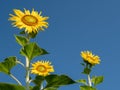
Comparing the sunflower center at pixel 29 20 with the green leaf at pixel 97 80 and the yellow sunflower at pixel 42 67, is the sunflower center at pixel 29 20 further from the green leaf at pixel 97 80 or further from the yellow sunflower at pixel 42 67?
the green leaf at pixel 97 80

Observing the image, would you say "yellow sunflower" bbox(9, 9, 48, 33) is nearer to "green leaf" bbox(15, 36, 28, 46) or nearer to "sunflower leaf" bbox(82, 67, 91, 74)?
"green leaf" bbox(15, 36, 28, 46)

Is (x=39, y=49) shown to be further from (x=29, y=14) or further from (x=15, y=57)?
(x=29, y=14)

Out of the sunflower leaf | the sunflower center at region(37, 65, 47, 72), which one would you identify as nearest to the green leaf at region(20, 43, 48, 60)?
the sunflower center at region(37, 65, 47, 72)

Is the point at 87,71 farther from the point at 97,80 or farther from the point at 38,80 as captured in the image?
the point at 38,80

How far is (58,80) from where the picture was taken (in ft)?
11.8

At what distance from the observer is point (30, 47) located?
12.3 feet

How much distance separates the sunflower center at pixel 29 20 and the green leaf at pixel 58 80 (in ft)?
3.04

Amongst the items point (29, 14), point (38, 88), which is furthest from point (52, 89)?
point (29, 14)

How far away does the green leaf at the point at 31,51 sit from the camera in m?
3.75

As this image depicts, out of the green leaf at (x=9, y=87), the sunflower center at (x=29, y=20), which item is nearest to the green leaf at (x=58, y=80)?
the green leaf at (x=9, y=87)

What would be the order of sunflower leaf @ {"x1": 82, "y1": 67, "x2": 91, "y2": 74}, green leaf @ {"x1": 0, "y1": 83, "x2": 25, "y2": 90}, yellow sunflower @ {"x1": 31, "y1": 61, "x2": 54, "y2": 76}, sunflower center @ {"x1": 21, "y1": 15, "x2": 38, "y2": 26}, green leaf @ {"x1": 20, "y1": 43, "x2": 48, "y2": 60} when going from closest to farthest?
1. green leaf @ {"x1": 0, "y1": 83, "x2": 25, "y2": 90}
2. green leaf @ {"x1": 20, "y1": 43, "x2": 48, "y2": 60}
3. sunflower center @ {"x1": 21, "y1": 15, "x2": 38, "y2": 26}
4. yellow sunflower @ {"x1": 31, "y1": 61, "x2": 54, "y2": 76}
5. sunflower leaf @ {"x1": 82, "y1": 67, "x2": 91, "y2": 74}

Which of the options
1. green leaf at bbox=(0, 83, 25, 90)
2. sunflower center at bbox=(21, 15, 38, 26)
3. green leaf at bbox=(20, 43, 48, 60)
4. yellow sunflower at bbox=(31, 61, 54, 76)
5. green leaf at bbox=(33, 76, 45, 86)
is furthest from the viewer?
yellow sunflower at bbox=(31, 61, 54, 76)

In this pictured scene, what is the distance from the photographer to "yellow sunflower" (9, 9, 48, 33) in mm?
4078

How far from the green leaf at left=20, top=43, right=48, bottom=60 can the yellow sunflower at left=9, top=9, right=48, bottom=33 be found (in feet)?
0.76
